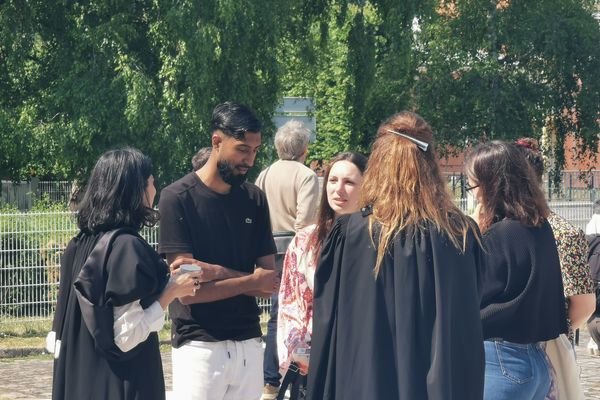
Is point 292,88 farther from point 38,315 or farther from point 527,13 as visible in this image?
point 38,315

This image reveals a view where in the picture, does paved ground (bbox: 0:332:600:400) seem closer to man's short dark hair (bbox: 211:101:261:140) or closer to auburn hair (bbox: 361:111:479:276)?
man's short dark hair (bbox: 211:101:261:140)

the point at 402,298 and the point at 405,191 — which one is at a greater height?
the point at 405,191

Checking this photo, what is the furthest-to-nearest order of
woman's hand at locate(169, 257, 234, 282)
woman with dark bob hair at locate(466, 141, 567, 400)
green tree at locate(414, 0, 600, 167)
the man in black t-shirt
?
green tree at locate(414, 0, 600, 167) → the man in black t-shirt → woman's hand at locate(169, 257, 234, 282) → woman with dark bob hair at locate(466, 141, 567, 400)

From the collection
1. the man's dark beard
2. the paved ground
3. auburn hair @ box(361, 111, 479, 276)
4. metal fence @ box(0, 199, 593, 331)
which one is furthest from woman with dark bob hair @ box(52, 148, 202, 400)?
metal fence @ box(0, 199, 593, 331)

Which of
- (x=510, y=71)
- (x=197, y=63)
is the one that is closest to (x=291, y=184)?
(x=197, y=63)

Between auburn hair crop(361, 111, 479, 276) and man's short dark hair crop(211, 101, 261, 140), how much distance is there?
123cm

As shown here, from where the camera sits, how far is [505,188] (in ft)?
16.2

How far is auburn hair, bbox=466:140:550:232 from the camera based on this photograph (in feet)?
16.1

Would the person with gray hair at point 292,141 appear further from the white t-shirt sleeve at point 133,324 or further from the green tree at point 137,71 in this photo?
the green tree at point 137,71

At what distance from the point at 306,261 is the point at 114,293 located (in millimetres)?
955

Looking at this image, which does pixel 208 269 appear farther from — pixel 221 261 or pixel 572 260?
pixel 572 260

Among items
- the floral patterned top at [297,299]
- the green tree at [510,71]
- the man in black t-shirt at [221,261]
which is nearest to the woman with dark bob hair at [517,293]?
the floral patterned top at [297,299]

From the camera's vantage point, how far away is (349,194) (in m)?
5.30

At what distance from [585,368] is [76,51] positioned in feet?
47.1
